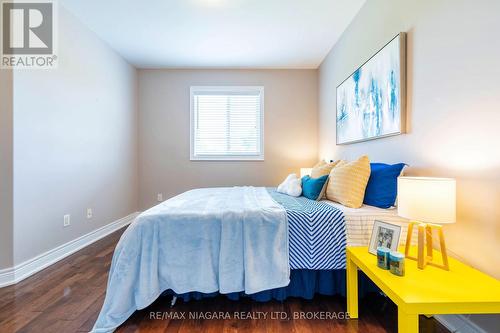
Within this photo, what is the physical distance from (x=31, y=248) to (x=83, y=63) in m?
2.08

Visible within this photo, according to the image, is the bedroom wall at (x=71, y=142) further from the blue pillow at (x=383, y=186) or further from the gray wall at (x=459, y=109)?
the gray wall at (x=459, y=109)

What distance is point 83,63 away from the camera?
2.76m

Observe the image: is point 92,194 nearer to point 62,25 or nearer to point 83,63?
point 83,63

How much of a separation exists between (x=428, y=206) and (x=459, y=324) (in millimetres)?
780

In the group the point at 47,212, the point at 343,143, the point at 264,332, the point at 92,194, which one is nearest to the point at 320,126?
the point at 343,143

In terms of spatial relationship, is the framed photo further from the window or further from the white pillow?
the window

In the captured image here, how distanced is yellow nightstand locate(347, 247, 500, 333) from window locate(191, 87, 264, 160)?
3000 millimetres

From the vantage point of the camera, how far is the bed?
145 cm

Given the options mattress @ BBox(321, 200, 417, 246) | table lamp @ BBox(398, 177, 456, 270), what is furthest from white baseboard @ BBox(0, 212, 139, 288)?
table lamp @ BBox(398, 177, 456, 270)

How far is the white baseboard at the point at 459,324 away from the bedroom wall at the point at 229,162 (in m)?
2.77

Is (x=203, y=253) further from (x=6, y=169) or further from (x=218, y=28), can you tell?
(x=218, y=28)

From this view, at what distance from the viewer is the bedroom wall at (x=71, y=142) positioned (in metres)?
2.04

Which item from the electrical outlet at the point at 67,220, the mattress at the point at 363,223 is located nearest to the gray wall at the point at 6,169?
the electrical outlet at the point at 67,220

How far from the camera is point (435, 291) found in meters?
0.98
